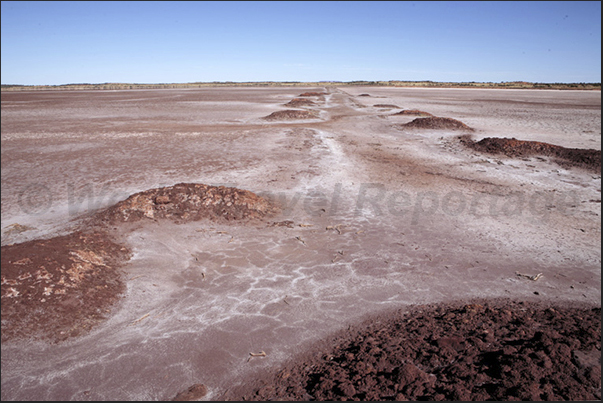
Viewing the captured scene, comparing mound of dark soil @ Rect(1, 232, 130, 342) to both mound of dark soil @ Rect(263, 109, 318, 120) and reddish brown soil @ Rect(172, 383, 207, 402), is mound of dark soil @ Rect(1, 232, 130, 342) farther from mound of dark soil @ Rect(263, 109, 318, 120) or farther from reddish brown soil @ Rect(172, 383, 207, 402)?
mound of dark soil @ Rect(263, 109, 318, 120)

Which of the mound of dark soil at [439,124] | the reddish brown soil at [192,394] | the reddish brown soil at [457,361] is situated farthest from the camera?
the mound of dark soil at [439,124]

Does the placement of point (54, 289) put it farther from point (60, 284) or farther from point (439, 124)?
point (439, 124)

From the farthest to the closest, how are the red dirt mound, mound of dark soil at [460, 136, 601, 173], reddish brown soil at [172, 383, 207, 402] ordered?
1. mound of dark soil at [460, 136, 601, 173]
2. the red dirt mound
3. reddish brown soil at [172, 383, 207, 402]

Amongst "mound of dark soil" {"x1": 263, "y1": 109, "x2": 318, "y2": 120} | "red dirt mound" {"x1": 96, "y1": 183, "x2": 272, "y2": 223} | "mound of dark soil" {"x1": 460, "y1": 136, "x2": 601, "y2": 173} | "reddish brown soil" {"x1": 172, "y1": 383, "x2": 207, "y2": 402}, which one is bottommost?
"reddish brown soil" {"x1": 172, "y1": 383, "x2": 207, "y2": 402}

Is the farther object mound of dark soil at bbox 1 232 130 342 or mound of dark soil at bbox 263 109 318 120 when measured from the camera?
mound of dark soil at bbox 263 109 318 120

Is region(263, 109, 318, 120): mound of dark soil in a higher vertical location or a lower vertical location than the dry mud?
higher

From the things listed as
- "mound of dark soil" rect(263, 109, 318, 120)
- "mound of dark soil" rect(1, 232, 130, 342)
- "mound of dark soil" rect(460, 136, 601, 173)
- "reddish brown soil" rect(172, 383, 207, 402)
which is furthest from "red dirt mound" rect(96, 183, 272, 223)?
"mound of dark soil" rect(263, 109, 318, 120)

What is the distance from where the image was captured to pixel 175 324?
4637 millimetres

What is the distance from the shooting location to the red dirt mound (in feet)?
26.0

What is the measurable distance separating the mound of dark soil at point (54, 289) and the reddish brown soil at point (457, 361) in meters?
2.41

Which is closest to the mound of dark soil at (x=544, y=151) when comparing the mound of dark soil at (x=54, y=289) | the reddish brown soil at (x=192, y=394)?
the reddish brown soil at (x=192, y=394)

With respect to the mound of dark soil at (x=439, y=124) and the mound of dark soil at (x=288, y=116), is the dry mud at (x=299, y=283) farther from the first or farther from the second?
the mound of dark soil at (x=288, y=116)

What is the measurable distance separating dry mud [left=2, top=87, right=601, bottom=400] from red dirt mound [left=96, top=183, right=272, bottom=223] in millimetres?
42

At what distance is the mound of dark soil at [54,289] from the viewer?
171 inches
